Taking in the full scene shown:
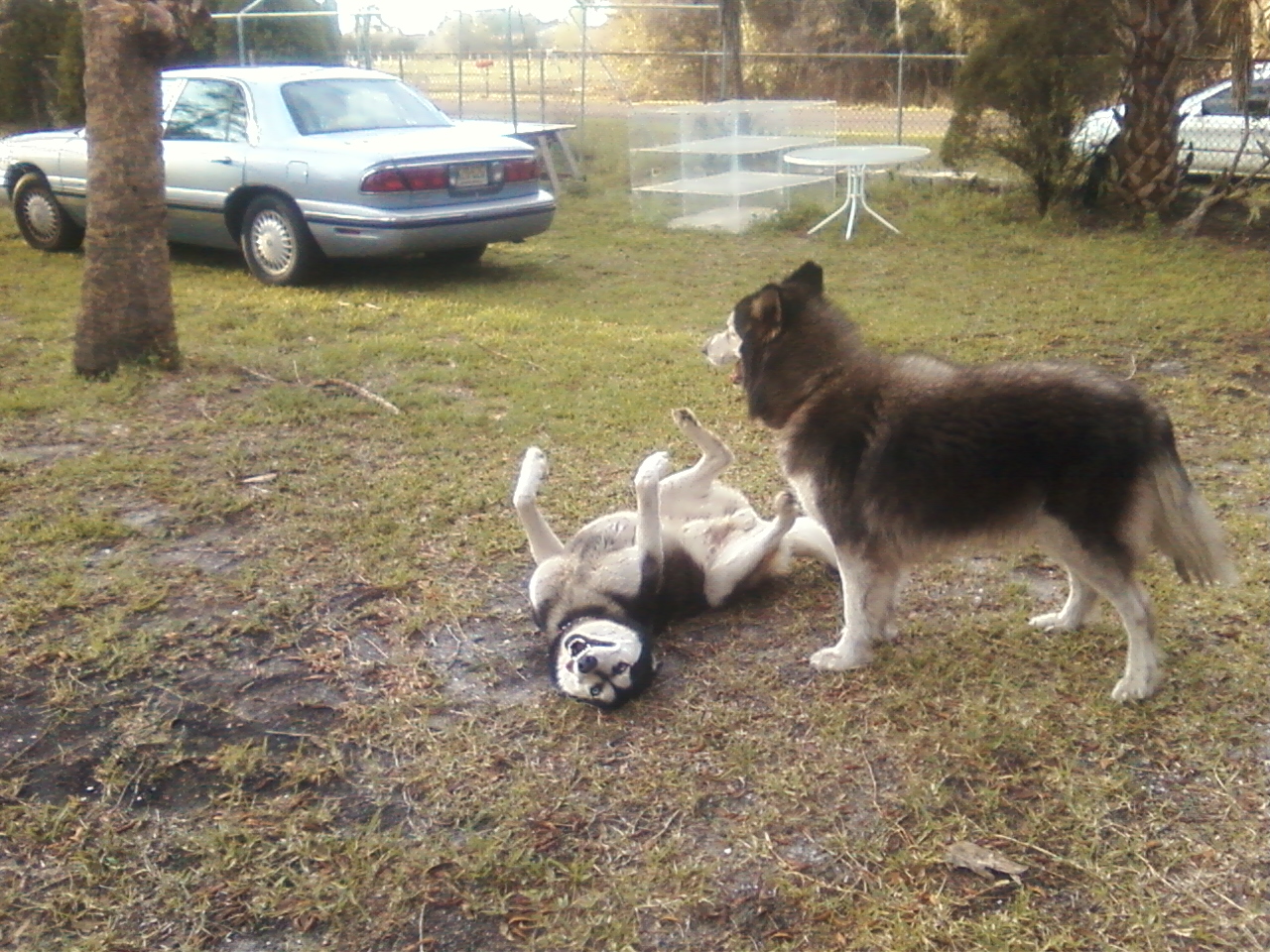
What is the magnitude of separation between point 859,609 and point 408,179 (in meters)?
7.08

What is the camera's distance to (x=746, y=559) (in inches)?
183

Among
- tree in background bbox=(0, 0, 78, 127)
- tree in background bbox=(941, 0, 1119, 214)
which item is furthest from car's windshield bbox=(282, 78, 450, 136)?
tree in background bbox=(0, 0, 78, 127)

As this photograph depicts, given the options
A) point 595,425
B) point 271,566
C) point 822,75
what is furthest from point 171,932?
point 822,75

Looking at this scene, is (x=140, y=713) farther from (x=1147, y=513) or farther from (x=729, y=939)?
(x=1147, y=513)

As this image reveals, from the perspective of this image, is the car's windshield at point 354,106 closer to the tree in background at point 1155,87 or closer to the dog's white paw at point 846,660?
the tree in background at point 1155,87

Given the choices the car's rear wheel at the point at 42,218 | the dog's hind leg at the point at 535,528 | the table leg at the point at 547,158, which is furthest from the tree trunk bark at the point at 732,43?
the dog's hind leg at the point at 535,528

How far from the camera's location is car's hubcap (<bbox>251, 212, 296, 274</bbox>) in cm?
1032

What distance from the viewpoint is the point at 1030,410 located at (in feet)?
12.1

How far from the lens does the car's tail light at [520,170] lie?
418 inches

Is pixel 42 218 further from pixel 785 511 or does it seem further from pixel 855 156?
pixel 785 511

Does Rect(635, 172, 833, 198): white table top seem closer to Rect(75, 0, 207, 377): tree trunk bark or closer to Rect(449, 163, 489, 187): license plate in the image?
Rect(449, 163, 489, 187): license plate

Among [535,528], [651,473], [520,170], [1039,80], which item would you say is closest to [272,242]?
[520,170]

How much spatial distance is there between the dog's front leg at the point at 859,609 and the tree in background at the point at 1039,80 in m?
10.9

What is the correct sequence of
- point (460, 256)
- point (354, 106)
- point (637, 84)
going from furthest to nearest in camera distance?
1. point (637, 84)
2. point (460, 256)
3. point (354, 106)
